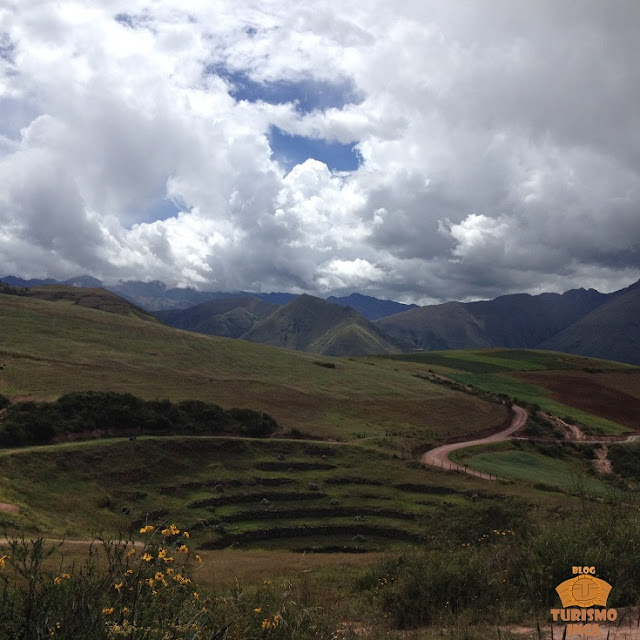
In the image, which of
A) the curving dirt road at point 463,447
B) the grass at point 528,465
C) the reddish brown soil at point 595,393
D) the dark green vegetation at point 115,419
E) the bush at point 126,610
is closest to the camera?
the bush at point 126,610

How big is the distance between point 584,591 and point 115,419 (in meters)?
55.6

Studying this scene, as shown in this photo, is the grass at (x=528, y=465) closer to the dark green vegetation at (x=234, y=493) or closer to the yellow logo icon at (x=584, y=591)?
the dark green vegetation at (x=234, y=493)

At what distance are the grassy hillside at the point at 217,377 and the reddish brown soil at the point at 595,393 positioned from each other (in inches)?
1132

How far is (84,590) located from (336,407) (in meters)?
80.5

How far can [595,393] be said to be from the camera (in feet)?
424

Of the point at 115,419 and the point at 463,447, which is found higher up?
the point at 115,419

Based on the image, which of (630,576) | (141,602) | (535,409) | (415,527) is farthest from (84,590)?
(535,409)

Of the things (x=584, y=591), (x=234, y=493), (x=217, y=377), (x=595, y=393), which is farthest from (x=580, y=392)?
(x=584, y=591)

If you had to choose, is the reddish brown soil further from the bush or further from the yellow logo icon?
the bush

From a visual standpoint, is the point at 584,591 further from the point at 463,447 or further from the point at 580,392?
the point at 580,392

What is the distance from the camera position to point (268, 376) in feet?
343

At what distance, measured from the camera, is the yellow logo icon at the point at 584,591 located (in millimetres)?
10920

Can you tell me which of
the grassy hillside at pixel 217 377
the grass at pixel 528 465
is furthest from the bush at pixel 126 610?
the grassy hillside at pixel 217 377

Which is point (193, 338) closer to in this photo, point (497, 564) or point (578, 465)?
point (578, 465)
